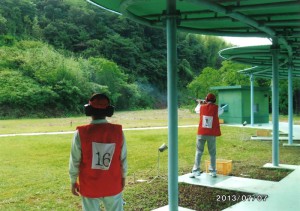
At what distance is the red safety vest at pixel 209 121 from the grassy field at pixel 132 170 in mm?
1118

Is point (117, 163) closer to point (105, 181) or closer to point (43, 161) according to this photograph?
point (105, 181)

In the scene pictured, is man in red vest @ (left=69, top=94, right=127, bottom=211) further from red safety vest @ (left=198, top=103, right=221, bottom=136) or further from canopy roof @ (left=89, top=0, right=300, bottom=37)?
red safety vest @ (left=198, top=103, right=221, bottom=136)

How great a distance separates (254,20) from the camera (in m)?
5.71

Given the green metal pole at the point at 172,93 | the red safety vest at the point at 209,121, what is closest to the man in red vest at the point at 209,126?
the red safety vest at the point at 209,121

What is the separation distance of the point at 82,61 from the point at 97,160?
43.5m

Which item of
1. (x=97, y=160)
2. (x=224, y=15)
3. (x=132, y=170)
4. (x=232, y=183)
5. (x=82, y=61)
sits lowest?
(x=132, y=170)

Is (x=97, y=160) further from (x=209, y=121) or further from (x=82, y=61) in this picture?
(x=82, y=61)

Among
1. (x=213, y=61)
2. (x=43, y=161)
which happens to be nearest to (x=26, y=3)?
(x=213, y=61)

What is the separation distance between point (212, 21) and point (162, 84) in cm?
5337

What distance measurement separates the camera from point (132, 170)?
8383 millimetres

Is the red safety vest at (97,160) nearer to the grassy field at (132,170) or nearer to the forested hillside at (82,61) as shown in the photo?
the grassy field at (132,170)

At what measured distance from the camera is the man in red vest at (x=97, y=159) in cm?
321

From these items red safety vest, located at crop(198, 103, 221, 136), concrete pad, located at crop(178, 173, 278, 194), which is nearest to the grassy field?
concrete pad, located at crop(178, 173, 278, 194)
